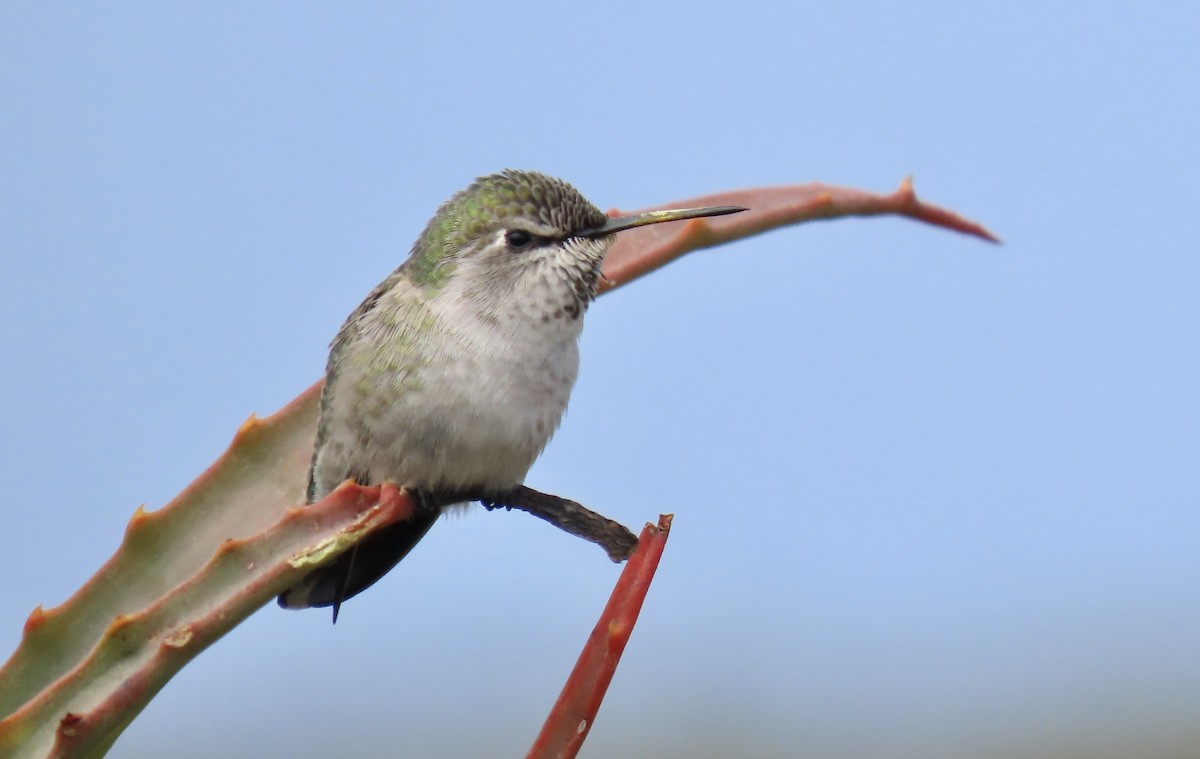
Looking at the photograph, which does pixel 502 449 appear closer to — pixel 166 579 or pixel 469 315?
pixel 469 315

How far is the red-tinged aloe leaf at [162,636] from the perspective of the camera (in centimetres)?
161

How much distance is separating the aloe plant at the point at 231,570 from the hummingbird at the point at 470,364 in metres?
0.09

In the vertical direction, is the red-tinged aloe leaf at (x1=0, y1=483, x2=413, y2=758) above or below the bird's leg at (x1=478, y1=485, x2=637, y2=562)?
below

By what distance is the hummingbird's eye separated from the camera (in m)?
2.53

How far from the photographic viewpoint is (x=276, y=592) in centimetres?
166

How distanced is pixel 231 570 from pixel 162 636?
0.37 feet

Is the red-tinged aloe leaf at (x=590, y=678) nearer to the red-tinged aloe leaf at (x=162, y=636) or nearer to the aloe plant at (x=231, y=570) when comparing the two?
the aloe plant at (x=231, y=570)

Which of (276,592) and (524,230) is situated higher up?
Result: (524,230)

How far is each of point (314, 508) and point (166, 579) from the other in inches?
17.4

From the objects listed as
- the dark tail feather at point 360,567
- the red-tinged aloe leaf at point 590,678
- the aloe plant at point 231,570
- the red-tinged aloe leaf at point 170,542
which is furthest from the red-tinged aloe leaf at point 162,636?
the dark tail feather at point 360,567

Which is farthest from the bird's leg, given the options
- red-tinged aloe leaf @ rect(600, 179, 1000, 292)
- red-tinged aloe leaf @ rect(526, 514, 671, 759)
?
red-tinged aloe leaf @ rect(600, 179, 1000, 292)

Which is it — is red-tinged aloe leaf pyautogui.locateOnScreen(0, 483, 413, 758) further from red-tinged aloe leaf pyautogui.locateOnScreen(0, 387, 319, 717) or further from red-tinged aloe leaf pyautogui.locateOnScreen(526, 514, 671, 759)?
red-tinged aloe leaf pyautogui.locateOnScreen(526, 514, 671, 759)

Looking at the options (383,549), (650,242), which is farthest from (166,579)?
(650,242)

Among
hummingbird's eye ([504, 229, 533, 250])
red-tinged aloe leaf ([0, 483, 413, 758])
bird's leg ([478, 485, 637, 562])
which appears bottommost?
red-tinged aloe leaf ([0, 483, 413, 758])
